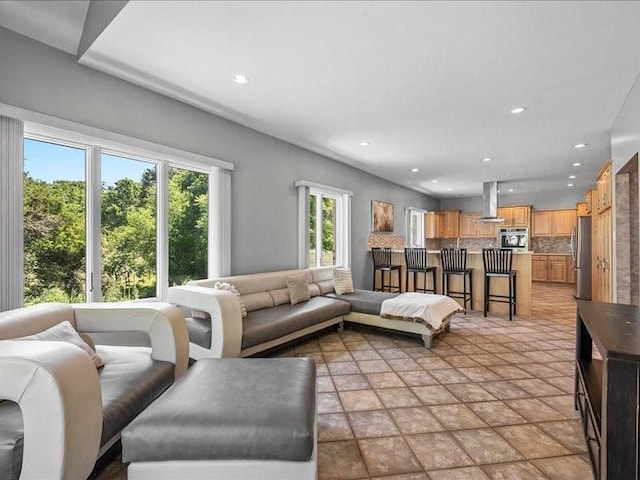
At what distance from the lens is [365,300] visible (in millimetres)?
4262

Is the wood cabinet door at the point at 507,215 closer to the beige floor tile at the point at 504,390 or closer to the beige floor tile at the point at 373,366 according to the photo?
the beige floor tile at the point at 504,390

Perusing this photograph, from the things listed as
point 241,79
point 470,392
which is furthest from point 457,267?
point 241,79

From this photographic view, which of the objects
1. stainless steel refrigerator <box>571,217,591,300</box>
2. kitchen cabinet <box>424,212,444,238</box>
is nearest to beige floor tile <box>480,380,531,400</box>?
stainless steel refrigerator <box>571,217,591,300</box>

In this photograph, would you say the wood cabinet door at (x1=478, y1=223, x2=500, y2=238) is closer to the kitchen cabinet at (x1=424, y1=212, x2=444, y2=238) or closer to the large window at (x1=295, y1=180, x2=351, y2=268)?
the kitchen cabinet at (x1=424, y1=212, x2=444, y2=238)

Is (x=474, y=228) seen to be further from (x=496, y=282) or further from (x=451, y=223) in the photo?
(x=496, y=282)

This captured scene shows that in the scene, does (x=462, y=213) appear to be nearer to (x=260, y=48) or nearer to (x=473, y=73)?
(x=473, y=73)

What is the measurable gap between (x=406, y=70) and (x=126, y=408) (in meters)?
3.04

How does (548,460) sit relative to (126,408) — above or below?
below

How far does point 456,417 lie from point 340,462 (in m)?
0.95

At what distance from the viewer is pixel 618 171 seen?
11.4 ft

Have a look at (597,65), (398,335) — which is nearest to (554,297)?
(398,335)

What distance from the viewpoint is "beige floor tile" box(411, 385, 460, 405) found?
247 cm

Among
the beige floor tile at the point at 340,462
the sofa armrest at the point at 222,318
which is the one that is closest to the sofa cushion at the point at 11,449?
the beige floor tile at the point at 340,462

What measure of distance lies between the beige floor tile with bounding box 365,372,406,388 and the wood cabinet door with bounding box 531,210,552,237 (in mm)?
8631
